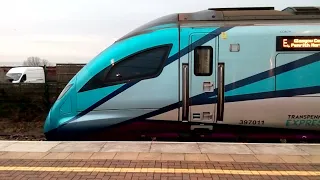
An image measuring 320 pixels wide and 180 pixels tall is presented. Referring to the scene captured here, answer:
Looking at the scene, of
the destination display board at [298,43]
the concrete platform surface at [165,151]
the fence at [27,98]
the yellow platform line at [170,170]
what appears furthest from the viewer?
the fence at [27,98]

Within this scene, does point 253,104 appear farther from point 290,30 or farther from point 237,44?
point 290,30

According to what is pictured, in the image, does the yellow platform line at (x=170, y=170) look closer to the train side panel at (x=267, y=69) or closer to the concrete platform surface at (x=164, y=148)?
the concrete platform surface at (x=164, y=148)

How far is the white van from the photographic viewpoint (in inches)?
849

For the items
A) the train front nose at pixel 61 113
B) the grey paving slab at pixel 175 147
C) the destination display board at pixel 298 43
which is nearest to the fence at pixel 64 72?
the train front nose at pixel 61 113

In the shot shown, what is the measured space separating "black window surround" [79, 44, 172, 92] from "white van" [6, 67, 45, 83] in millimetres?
15971

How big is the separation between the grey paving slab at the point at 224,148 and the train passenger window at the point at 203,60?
151cm

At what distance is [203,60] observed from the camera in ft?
21.4

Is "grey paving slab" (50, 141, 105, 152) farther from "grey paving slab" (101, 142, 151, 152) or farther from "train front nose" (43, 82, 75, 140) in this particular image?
"train front nose" (43, 82, 75, 140)

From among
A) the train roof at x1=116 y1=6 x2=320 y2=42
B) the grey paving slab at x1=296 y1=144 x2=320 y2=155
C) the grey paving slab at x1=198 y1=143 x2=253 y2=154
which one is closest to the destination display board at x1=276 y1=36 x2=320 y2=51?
the train roof at x1=116 y1=6 x2=320 y2=42

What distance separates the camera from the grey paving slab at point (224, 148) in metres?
5.29

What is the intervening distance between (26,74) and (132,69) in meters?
17.3

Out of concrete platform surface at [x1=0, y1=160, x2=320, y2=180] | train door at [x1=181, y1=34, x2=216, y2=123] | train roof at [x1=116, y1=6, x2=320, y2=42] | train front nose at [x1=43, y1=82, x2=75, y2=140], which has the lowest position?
concrete platform surface at [x1=0, y1=160, x2=320, y2=180]

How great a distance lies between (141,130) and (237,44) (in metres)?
2.57

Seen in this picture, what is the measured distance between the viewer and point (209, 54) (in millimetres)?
6520
